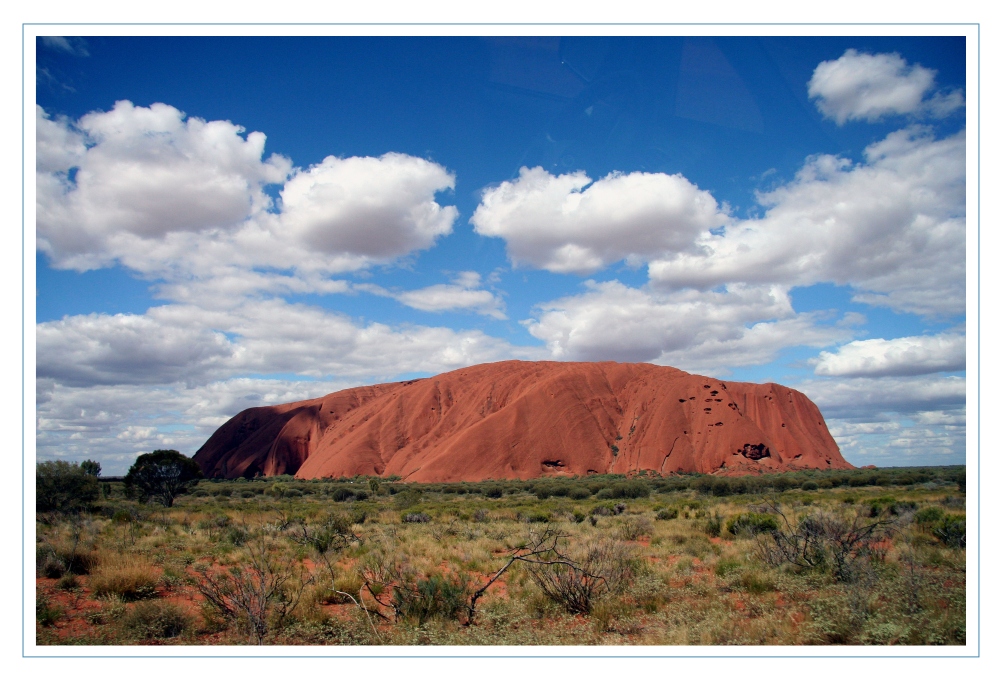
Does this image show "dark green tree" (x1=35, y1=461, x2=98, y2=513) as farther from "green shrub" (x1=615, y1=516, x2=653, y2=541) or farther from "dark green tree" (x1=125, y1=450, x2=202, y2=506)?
"green shrub" (x1=615, y1=516, x2=653, y2=541)

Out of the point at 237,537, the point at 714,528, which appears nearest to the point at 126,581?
the point at 237,537

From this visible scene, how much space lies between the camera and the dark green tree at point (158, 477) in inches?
1346

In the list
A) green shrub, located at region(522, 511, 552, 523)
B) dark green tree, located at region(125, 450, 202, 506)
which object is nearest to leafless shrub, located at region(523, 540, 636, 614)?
green shrub, located at region(522, 511, 552, 523)

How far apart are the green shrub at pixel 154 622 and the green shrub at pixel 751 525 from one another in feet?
38.0

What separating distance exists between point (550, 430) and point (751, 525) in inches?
1841

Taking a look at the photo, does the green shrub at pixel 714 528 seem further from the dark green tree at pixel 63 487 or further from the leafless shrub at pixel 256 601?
the dark green tree at pixel 63 487

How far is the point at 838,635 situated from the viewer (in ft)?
19.0

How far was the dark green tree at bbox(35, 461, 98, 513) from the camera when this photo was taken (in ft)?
67.0

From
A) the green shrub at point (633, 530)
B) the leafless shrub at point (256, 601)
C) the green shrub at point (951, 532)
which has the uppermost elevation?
the leafless shrub at point (256, 601)

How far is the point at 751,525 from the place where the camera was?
13383mm

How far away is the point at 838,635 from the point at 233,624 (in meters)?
6.95

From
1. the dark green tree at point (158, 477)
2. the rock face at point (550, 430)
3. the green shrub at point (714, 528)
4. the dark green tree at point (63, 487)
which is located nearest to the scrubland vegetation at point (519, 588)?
the green shrub at point (714, 528)

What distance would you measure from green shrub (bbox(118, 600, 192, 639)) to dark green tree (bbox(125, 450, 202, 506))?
31601 millimetres
